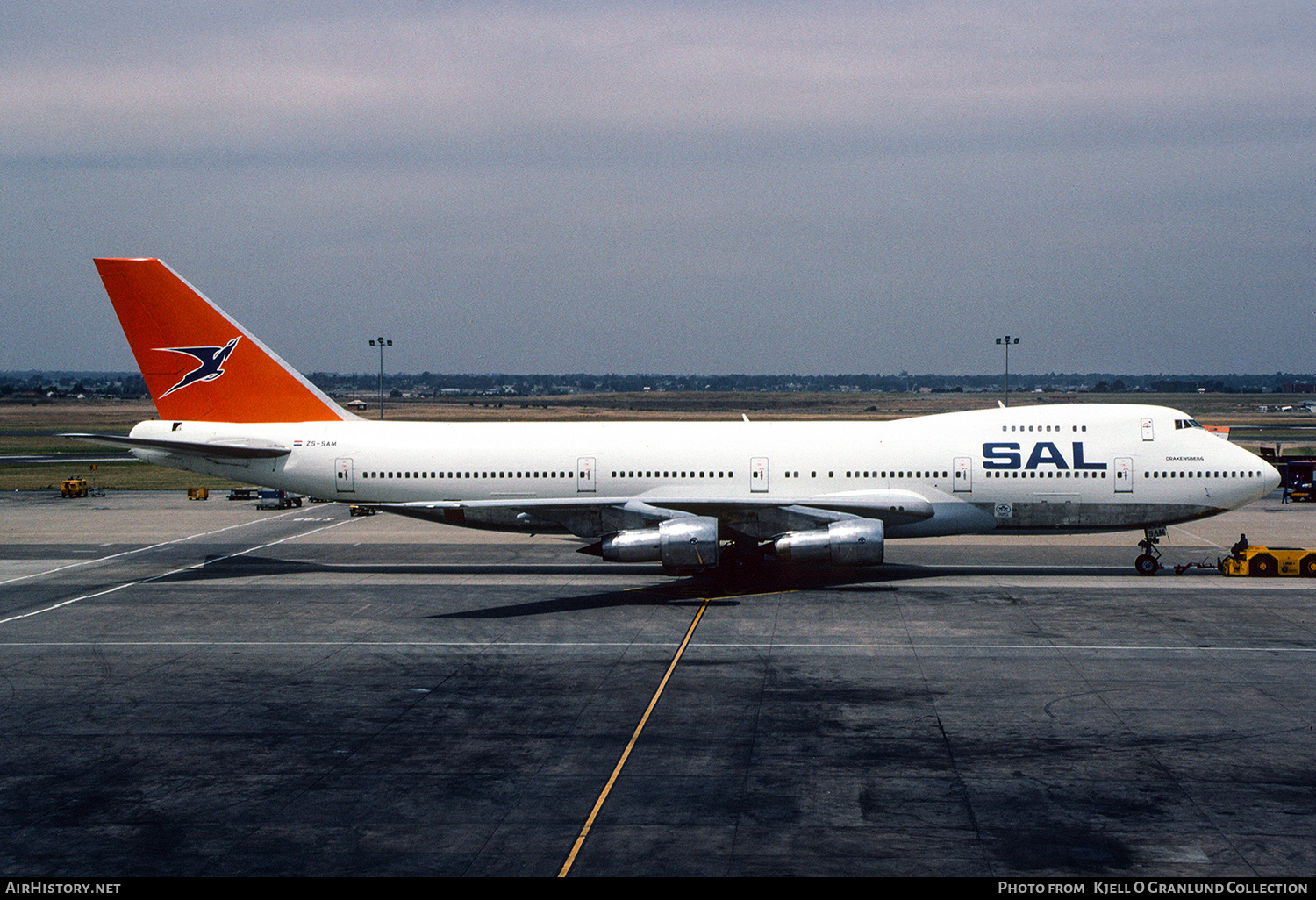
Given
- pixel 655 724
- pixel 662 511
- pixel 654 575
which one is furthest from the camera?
pixel 654 575

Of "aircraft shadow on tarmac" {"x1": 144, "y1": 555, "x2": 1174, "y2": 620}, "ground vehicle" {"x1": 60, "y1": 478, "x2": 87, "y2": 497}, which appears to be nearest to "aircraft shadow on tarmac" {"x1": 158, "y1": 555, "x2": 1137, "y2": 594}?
"aircraft shadow on tarmac" {"x1": 144, "y1": 555, "x2": 1174, "y2": 620}

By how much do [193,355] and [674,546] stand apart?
66.3 ft

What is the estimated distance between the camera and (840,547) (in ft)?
116

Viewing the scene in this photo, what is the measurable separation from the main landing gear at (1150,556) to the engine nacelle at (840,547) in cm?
Result: 1081

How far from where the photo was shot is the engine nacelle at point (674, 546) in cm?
3488

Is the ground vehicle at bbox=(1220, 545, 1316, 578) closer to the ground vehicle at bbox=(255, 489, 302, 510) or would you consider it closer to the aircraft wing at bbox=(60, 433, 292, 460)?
the aircraft wing at bbox=(60, 433, 292, 460)

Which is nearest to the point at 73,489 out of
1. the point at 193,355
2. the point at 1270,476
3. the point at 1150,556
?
the point at 193,355

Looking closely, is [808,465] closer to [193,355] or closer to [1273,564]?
[1273,564]

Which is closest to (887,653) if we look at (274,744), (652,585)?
(652,585)

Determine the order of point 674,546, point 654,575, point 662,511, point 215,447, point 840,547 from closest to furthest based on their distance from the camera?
point 674,546
point 840,547
point 662,511
point 215,447
point 654,575

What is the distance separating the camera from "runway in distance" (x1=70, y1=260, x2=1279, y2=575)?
3719 cm

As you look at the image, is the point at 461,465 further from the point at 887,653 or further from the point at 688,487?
the point at 887,653
